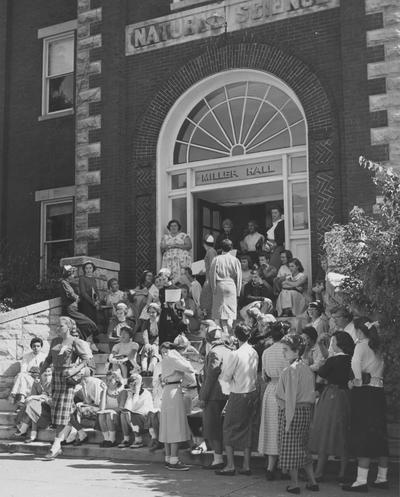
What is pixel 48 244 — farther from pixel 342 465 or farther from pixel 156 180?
pixel 342 465

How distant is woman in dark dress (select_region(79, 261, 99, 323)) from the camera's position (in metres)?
14.2

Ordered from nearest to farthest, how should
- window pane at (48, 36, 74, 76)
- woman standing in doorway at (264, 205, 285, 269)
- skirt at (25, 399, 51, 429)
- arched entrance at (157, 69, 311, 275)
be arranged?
skirt at (25, 399, 51, 429) < woman standing in doorway at (264, 205, 285, 269) < arched entrance at (157, 69, 311, 275) < window pane at (48, 36, 74, 76)

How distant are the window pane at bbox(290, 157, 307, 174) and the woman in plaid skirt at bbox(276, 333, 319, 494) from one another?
7.22 m

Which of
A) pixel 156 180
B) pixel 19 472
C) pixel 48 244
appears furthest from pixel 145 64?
pixel 19 472

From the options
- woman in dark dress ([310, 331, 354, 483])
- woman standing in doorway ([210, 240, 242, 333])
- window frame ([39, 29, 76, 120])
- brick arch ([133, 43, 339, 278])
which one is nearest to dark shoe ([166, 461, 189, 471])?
woman in dark dress ([310, 331, 354, 483])

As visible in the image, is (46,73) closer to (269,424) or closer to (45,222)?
A: (45,222)

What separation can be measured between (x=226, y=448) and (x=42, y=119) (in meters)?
12.4

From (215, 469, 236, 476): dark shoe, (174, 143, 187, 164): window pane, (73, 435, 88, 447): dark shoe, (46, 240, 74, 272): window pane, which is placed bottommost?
(215, 469, 236, 476): dark shoe

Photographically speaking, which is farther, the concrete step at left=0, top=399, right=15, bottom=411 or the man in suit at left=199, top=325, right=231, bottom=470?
the concrete step at left=0, top=399, right=15, bottom=411

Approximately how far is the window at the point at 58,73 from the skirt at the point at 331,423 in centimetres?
1265

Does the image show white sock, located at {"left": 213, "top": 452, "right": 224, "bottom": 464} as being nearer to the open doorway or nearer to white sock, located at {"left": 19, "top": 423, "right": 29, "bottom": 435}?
white sock, located at {"left": 19, "top": 423, "right": 29, "bottom": 435}

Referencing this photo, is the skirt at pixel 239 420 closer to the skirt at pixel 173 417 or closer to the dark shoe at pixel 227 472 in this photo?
the dark shoe at pixel 227 472

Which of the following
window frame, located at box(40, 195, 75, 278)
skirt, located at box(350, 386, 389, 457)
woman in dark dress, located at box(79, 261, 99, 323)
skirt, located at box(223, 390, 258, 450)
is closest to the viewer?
skirt, located at box(350, 386, 389, 457)

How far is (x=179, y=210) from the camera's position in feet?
54.7
